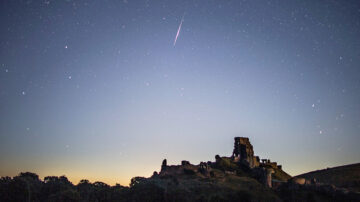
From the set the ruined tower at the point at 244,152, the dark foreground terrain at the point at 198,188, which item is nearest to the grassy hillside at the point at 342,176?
the dark foreground terrain at the point at 198,188

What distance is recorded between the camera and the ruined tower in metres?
114

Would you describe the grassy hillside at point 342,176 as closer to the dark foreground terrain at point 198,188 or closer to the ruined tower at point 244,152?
the dark foreground terrain at point 198,188

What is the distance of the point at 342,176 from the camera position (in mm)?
104000

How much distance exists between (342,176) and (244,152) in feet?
115

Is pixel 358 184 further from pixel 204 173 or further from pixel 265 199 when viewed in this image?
pixel 204 173

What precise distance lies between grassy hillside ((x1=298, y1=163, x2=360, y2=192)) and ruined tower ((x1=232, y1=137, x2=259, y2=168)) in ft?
81.4

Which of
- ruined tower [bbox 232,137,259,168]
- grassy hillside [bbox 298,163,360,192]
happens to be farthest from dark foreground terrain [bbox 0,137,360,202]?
ruined tower [bbox 232,137,259,168]

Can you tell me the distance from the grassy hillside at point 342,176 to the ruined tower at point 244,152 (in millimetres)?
24805

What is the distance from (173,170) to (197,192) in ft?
74.4

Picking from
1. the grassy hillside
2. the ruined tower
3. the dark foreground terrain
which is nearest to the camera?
the dark foreground terrain

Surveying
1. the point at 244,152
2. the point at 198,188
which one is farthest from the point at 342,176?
the point at 198,188

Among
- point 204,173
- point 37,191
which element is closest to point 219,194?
point 204,173

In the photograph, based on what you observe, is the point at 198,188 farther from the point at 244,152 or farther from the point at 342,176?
the point at 342,176

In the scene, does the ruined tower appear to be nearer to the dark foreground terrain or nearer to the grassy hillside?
the dark foreground terrain
